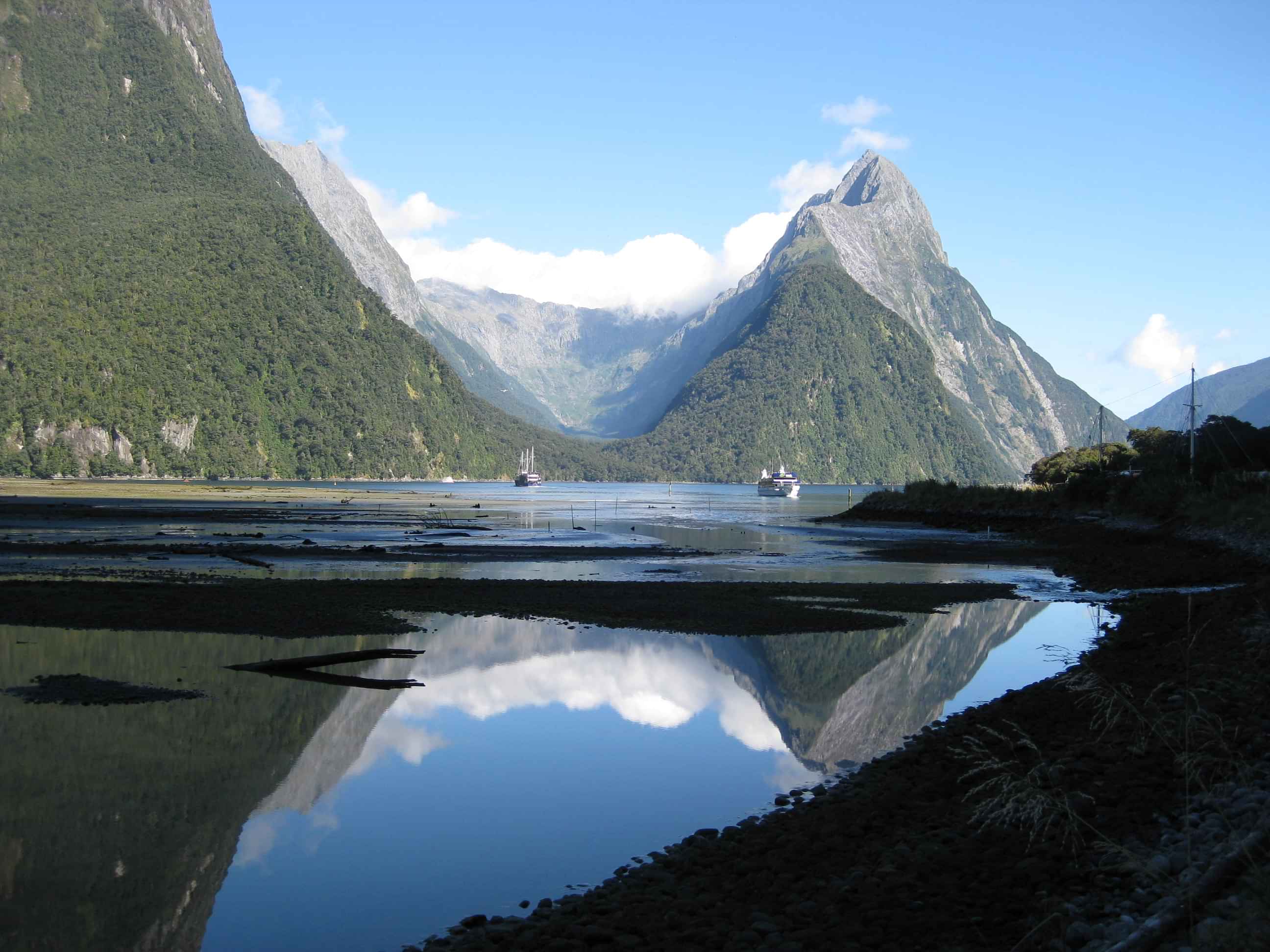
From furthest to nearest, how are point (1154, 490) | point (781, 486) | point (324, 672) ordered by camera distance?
point (781, 486) < point (1154, 490) < point (324, 672)

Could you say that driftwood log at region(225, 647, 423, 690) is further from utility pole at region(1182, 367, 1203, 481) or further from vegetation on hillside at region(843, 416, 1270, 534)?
utility pole at region(1182, 367, 1203, 481)

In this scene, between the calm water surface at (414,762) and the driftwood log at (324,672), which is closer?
the calm water surface at (414,762)

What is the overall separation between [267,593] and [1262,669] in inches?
963

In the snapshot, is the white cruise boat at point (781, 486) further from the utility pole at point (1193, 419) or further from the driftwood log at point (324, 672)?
the driftwood log at point (324, 672)

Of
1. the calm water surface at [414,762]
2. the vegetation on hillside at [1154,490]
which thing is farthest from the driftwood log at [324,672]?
the vegetation on hillside at [1154,490]

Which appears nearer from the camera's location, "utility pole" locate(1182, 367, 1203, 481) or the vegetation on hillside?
the vegetation on hillside

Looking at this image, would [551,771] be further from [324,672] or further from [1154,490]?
[1154,490]

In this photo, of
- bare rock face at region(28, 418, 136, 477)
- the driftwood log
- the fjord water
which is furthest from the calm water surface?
bare rock face at region(28, 418, 136, 477)

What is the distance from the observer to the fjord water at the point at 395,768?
29.3ft

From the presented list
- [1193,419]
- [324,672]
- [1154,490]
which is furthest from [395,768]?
[1193,419]

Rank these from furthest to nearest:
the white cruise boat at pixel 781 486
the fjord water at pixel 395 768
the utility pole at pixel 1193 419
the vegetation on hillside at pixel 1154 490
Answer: the white cruise boat at pixel 781 486, the utility pole at pixel 1193 419, the vegetation on hillside at pixel 1154 490, the fjord water at pixel 395 768

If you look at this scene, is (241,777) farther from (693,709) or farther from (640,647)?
(640,647)

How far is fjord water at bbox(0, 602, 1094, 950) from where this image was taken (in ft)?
29.3

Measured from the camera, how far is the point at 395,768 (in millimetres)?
13367
